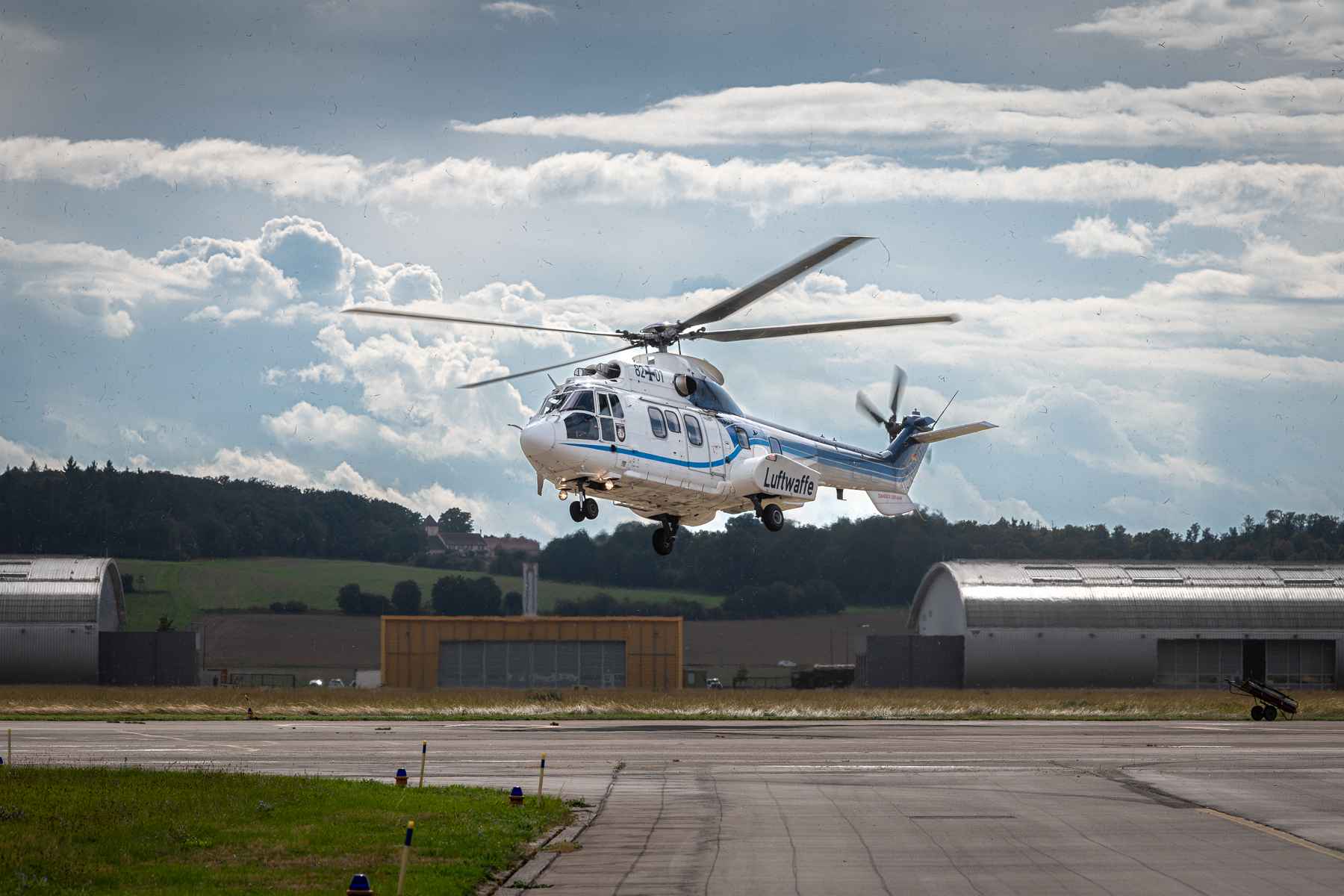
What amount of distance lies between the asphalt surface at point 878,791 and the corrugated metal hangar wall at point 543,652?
76.4 feet

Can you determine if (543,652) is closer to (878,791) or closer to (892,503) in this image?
(892,503)

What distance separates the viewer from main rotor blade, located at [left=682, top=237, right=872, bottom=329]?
31.9m

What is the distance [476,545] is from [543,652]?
63459mm

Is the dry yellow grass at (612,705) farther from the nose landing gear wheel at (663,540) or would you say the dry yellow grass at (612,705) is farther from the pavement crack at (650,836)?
the pavement crack at (650,836)

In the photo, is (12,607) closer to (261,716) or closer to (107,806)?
(261,716)

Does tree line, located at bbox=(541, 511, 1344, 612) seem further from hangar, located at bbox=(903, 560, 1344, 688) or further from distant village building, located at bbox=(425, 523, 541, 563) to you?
hangar, located at bbox=(903, 560, 1344, 688)

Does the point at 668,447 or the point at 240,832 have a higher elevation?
the point at 668,447

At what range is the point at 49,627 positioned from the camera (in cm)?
6938

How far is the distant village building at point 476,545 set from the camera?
126812mm

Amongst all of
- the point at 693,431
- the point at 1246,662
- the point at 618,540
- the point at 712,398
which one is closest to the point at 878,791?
the point at 693,431

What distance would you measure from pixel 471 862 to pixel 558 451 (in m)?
17.4

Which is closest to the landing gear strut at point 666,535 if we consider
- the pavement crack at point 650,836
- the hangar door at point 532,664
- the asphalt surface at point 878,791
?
the asphalt surface at point 878,791

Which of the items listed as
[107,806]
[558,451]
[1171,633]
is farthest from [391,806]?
[1171,633]

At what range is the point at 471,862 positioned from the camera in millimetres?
18391
